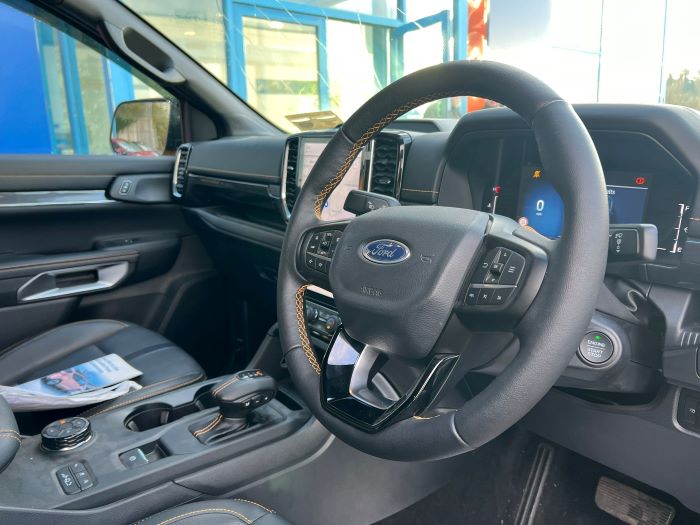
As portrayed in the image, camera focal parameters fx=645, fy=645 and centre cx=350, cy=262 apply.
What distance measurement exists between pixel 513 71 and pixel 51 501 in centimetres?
99

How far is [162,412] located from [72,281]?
863mm

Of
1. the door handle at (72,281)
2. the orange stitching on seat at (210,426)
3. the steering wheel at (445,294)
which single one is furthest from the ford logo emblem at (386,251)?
the door handle at (72,281)

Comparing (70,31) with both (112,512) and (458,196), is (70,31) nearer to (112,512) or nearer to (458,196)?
(458,196)

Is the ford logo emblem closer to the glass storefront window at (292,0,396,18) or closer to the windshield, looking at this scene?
the windshield

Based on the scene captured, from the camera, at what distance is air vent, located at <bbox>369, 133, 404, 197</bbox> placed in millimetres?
1470

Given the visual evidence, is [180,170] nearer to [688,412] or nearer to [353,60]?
[353,60]

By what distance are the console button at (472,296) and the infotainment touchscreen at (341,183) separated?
24.1 inches

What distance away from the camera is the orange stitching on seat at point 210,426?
129 centimetres

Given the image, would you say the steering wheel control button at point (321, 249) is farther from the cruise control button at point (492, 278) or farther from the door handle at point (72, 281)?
the door handle at point (72, 281)

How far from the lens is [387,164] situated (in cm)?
151

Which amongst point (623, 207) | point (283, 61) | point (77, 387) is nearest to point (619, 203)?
point (623, 207)

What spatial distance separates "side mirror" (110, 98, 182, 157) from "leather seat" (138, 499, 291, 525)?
1714mm

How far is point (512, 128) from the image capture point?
3.92 feet

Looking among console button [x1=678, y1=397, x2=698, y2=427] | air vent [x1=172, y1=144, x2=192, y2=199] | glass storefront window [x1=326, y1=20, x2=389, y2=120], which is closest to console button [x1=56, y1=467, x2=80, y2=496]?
console button [x1=678, y1=397, x2=698, y2=427]
